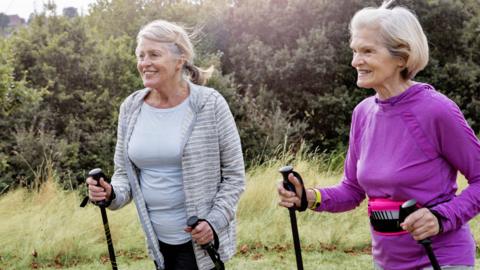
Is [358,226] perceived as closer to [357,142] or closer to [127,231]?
[127,231]

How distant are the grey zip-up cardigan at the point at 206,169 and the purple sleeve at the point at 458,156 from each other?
3.58 feet

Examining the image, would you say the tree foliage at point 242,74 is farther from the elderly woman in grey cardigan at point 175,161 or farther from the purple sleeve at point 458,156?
the purple sleeve at point 458,156

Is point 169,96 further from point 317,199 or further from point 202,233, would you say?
point 317,199

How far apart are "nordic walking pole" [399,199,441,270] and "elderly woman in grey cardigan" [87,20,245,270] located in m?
1.04

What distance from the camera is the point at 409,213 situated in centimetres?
206

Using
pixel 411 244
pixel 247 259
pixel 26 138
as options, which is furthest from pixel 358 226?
pixel 26 138

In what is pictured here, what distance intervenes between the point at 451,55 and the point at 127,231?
41.5ft

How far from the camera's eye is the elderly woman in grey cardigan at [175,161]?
291cm

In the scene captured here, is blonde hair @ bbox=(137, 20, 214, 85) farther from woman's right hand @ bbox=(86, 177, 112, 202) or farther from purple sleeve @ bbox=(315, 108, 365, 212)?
purple sleeve @ bbox=(315, 108, 365, 212)

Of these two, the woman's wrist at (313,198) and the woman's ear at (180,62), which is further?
the woman's ear at (180,62)

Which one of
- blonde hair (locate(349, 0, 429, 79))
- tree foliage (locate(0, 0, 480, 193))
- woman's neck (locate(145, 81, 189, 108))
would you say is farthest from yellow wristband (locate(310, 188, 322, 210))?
tree foliage (locate(0, 0, 480, 193))

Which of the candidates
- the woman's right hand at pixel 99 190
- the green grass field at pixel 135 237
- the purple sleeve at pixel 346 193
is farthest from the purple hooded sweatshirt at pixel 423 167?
the green grass field at pixel 135 237

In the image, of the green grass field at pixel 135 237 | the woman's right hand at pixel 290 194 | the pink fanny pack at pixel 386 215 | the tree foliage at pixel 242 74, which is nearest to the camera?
the pink fanny pack at pixel 386 215

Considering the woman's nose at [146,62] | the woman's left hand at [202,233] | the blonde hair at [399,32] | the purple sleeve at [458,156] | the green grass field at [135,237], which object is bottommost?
the green grass field at [135,237]
